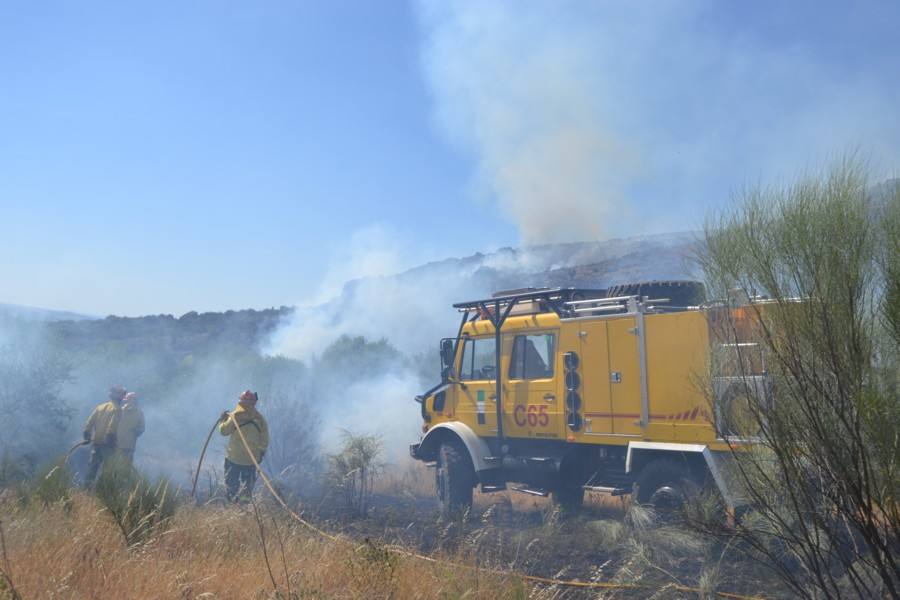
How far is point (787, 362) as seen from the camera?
3.71 metres

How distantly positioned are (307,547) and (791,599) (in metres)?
3.58

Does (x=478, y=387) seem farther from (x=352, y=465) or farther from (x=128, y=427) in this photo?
(x=128, y=427)

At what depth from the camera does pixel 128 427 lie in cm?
1078

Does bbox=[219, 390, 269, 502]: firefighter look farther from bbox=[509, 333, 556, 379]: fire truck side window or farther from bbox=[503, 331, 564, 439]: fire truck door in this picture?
bbox=[509, 333, 556, 379]: fire truck side window

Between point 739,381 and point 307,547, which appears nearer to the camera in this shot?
point 739,381

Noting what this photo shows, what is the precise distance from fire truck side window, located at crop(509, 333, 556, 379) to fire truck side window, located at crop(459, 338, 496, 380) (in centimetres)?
48

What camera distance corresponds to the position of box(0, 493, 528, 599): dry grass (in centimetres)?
473

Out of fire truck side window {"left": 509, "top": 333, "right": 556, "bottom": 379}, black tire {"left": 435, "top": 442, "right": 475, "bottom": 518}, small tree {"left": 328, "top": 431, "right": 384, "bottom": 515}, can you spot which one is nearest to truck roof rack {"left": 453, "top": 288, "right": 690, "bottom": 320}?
fire truck side window {"left": 509, "top": 333, "right": 556, "bottom": 379}

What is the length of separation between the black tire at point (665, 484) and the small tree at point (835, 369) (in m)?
4.03

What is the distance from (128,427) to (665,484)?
698cm

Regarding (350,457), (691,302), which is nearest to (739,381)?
(691,302)

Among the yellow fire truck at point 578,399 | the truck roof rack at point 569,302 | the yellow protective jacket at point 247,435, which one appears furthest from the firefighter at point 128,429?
the truck roof rack at point 569,302

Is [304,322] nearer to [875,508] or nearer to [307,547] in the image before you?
[307,547]

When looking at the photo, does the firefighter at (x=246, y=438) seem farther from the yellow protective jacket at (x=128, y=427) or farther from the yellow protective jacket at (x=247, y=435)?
the yellow protective jacket at (x=128, y=427)
